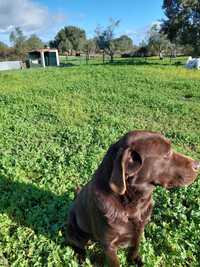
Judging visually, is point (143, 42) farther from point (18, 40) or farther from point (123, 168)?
point (123, 168)

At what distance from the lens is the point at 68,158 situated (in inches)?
225

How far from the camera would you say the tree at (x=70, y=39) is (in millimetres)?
78062

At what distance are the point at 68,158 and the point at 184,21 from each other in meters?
32.4

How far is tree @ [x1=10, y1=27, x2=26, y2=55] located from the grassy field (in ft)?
179

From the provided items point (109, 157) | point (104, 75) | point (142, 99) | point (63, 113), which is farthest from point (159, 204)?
point (104, 75)

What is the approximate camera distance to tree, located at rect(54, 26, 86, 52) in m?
78.1

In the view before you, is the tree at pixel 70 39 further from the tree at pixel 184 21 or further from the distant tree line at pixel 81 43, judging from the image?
the tree at pixel 184 21

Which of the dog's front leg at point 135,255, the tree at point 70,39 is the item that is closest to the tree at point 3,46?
the tree at point 70,39

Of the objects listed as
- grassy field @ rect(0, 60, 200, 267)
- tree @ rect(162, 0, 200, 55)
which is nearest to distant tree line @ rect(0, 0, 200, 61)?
tree @ rect(162, 0, 200, 55)

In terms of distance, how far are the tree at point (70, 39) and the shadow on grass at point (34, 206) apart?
75904mm

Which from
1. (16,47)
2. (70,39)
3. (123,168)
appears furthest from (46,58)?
(123,168)

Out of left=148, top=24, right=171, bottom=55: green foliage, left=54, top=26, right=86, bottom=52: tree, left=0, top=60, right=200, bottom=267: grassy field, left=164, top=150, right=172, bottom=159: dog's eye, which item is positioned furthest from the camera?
left=54, top=26, right=86, bottom=52: tree

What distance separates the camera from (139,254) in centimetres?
348

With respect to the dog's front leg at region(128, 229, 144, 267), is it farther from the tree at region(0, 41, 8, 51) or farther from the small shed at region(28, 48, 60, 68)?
the tree at region(0, 41, 8, 51)
